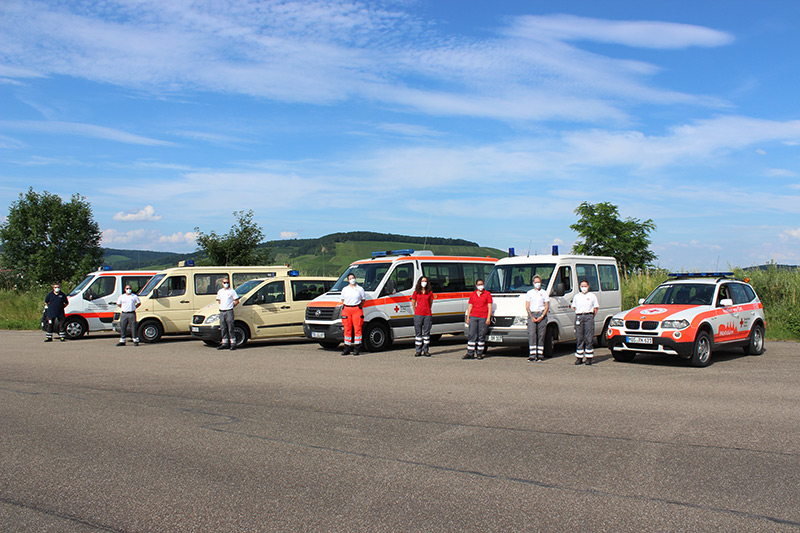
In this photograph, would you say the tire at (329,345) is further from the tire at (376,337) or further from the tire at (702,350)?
the tire at (702,350)

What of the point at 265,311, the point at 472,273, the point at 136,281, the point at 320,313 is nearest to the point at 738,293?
the point at 472,273

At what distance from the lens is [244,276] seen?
20609mm

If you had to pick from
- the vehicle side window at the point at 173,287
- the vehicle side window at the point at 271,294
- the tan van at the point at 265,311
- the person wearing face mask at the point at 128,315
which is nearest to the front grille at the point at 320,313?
the tan van at the point at 265,311

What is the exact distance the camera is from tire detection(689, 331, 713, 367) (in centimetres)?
1217

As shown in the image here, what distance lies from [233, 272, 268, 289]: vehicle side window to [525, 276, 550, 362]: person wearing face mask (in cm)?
992

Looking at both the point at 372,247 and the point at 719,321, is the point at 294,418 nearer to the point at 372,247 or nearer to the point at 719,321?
the point at 719,321

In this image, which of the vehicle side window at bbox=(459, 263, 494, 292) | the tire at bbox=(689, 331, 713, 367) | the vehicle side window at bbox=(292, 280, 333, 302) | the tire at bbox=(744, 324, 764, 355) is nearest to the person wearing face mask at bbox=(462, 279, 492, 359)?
the vehicle side window at bbox=(459, 263, 494, 292)

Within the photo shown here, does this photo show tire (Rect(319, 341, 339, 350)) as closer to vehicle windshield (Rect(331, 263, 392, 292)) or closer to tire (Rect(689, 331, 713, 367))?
vehicle windshield (Rect(331, 263, 392, 292))

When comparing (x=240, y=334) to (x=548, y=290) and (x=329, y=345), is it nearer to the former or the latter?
(x=329, y=345)

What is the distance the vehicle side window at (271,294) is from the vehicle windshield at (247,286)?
261 mm

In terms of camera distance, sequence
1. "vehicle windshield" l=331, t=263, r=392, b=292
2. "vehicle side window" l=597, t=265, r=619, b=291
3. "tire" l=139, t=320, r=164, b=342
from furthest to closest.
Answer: "tire" l=139, t=320, r=164, b=342 < "vehicle windshield" l=331, t=263, r=392, b=292 < "vehicle side window" l=597, t=265, r=619, b=291

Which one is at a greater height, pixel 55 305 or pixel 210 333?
pixel 55 305

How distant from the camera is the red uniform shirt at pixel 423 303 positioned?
1528 centimetres

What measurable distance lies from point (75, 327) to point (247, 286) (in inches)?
277
